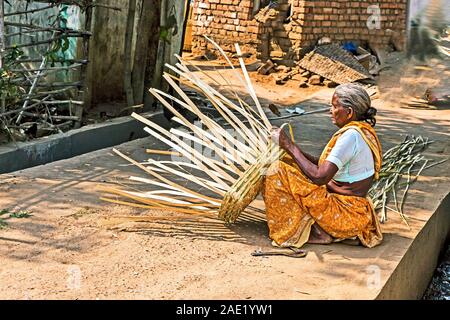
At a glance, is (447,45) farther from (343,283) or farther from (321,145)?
(343,283)

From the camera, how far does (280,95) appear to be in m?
10.5

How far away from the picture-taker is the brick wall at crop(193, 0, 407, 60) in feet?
38.7

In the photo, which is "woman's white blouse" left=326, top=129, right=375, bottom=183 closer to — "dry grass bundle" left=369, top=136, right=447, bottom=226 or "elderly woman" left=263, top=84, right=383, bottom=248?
"elderly woman" left=263, top=84, right=383, bottom=248

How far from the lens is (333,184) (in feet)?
14.0

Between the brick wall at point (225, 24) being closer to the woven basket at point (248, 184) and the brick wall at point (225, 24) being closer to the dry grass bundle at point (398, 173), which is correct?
the dry grass bundle at point (398, 173)

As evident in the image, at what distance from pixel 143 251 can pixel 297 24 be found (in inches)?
325

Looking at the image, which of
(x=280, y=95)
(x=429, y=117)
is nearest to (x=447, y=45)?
(x=429, y=117)

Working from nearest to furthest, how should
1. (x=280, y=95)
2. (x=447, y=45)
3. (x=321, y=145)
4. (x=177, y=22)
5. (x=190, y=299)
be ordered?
(x=190, y=299), (x=321, y=145), (x=177, y=22), (x=447, y=45), (x=280, y=95)

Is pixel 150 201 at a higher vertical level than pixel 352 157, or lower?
lower

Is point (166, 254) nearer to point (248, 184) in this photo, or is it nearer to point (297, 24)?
point (248, 184)

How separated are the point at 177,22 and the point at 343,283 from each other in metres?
5.14

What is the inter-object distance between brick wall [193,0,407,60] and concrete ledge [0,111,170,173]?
187 inches

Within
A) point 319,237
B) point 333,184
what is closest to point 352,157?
point 333,184

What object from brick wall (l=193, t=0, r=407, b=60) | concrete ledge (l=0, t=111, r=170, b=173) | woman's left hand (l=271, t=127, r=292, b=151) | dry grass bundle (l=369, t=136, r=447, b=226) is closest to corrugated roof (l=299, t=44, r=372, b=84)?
brick wall (l=193, t=0, r=407, b=60)
